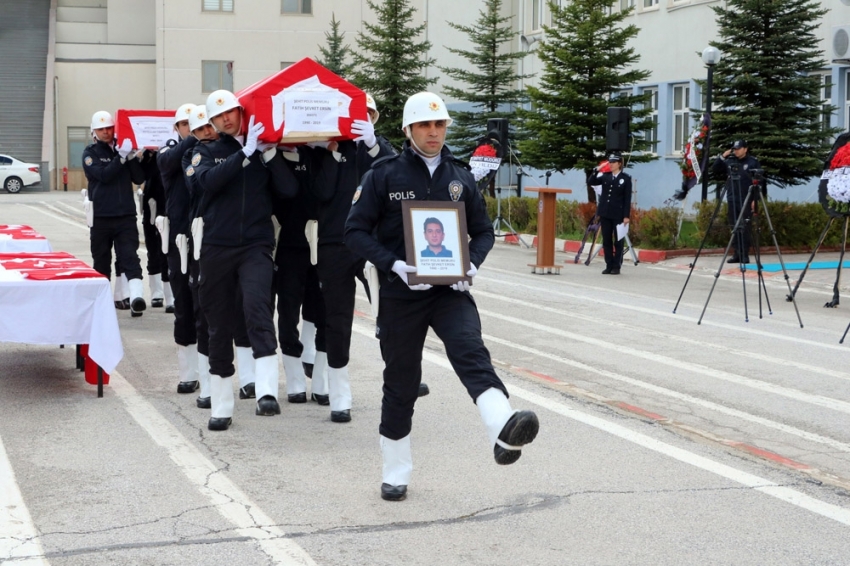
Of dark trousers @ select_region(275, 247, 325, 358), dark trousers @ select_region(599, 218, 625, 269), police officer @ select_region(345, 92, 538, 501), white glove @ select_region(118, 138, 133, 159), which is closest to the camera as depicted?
police officer @ select_region(345, 92, 538, 501)

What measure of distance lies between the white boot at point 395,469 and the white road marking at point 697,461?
6.00 ft

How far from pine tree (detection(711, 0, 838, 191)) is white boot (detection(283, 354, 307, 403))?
17038 mm

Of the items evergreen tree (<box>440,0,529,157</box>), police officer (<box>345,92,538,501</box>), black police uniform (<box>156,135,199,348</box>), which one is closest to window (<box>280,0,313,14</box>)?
evergreen tree (<box>440,0,529,157</box>)

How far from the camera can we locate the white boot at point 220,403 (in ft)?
25.8

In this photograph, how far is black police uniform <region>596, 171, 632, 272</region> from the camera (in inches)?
790

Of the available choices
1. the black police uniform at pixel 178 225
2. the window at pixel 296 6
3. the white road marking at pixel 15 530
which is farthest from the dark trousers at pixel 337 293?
the window at pixel 296 6

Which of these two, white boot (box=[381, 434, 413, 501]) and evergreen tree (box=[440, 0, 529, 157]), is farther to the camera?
evergreen tree (box=[440, 0, 529, 157])

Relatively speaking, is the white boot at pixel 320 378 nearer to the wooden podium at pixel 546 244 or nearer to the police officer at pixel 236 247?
the police officer at pixel 236 247

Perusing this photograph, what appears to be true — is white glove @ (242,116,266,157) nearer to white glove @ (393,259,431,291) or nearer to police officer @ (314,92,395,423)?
police officer @ (314,92,395,423)

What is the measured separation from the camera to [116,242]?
43.9 feet

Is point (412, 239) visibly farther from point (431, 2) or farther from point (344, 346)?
point (431, 2)

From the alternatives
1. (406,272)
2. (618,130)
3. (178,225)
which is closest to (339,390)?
(406,272)

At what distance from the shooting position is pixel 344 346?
26.5 ft

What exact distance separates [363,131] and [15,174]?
44.4 meters
